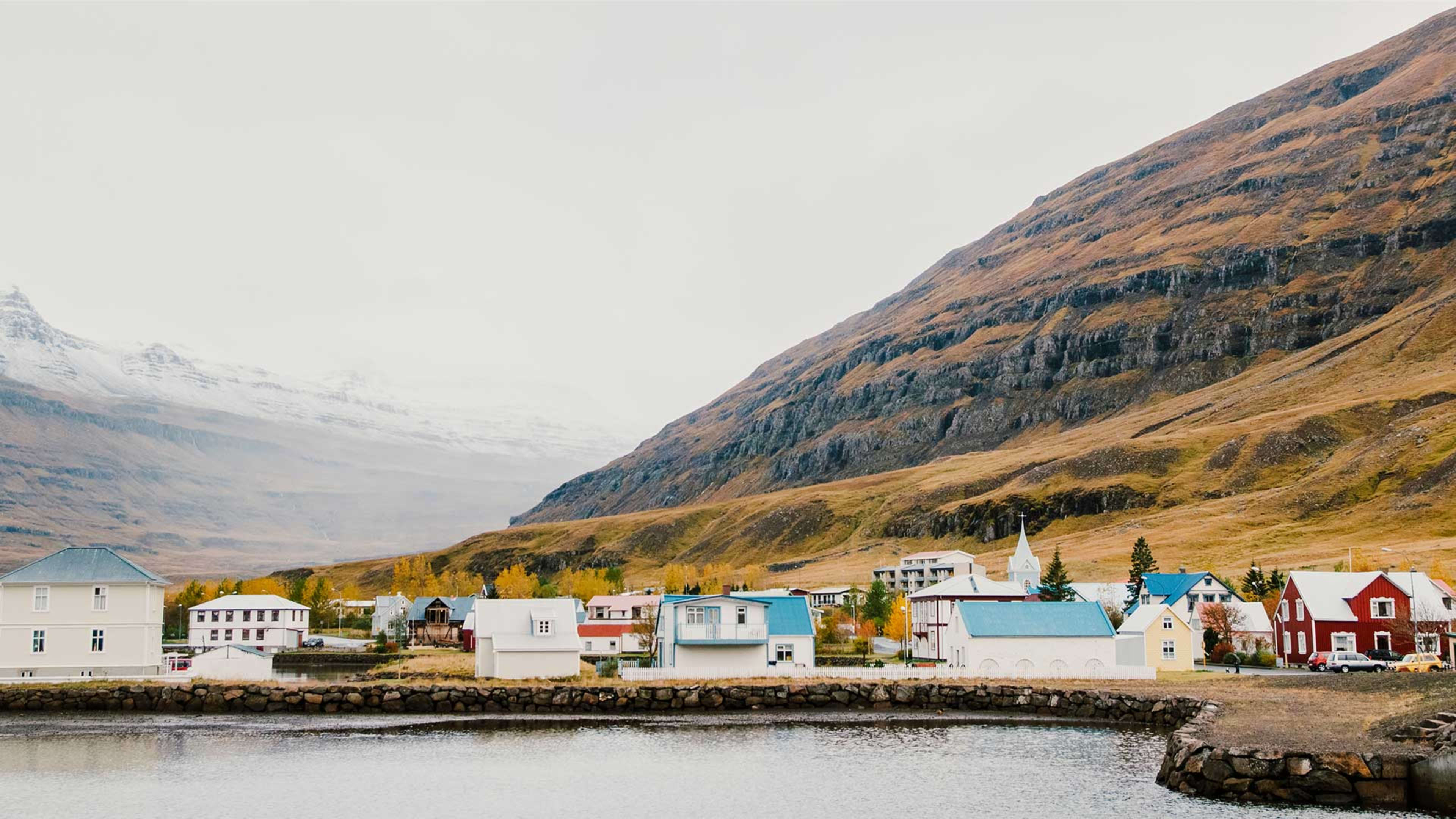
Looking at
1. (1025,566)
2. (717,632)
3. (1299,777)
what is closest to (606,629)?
(717,632)

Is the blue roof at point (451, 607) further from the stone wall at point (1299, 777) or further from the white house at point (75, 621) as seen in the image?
the stone wall at point (1299, 777)

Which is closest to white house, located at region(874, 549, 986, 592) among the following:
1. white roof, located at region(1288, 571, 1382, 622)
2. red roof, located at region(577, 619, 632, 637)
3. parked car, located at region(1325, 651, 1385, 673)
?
red roof, located at region(577, 619, 632, 637)

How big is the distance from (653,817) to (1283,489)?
17021cm

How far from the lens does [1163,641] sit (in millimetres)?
84750

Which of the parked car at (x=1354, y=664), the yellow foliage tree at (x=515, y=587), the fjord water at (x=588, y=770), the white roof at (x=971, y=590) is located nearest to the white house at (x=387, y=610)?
the yellow foliage tree at (x=515, y=587)

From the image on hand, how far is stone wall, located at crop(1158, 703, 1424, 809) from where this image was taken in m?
38.9

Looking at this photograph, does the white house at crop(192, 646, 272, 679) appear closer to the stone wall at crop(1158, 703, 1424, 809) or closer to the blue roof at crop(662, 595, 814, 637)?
the blue roof at crop(662, 595, 814, 637)

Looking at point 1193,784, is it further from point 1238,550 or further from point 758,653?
point 1238,550

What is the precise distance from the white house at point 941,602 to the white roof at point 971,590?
30 millimetres

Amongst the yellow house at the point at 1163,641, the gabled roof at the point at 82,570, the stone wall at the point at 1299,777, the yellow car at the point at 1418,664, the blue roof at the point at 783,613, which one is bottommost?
the stone wall at the point at 1299,777

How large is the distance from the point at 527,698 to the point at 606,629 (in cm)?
4825

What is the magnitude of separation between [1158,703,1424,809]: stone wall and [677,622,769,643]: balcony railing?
41494 mm

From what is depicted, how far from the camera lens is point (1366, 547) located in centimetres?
14812

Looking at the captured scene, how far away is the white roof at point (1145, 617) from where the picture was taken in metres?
84.2
